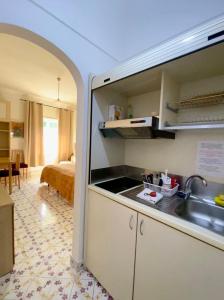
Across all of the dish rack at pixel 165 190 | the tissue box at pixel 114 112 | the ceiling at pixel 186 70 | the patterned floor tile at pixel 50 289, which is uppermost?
the ceiling at pixel 186 70

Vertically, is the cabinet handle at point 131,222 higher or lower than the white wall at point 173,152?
lower

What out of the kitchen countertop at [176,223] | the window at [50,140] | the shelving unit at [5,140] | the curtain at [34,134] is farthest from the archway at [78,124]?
the window at [50,140]

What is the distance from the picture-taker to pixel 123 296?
3.57 ft

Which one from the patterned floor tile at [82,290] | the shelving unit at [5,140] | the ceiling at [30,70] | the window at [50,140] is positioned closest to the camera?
the patterned floor tile at [82,290]

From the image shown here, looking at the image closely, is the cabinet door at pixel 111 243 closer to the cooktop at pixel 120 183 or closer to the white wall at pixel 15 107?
the cooktop at pixel 120 183

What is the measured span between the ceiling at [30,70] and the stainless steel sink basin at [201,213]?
2735mm

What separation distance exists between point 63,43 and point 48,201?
272 centimetres

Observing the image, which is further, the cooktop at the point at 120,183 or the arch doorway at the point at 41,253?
the cooktop at the point at 120,183

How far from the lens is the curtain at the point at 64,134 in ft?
18.0

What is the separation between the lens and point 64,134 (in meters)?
5.60

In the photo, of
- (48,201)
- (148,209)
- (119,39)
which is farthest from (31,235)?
(119,39)

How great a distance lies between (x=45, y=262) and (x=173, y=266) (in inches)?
53.9

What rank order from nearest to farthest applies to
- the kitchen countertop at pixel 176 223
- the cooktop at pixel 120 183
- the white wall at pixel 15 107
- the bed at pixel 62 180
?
the kitchen countertop at pixel 176 223 → the cooktop at pixel 120 183 → the bed at pixel 62 180 → the white wall at pixel 15 107

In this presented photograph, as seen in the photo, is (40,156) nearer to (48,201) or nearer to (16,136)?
(16,136)
